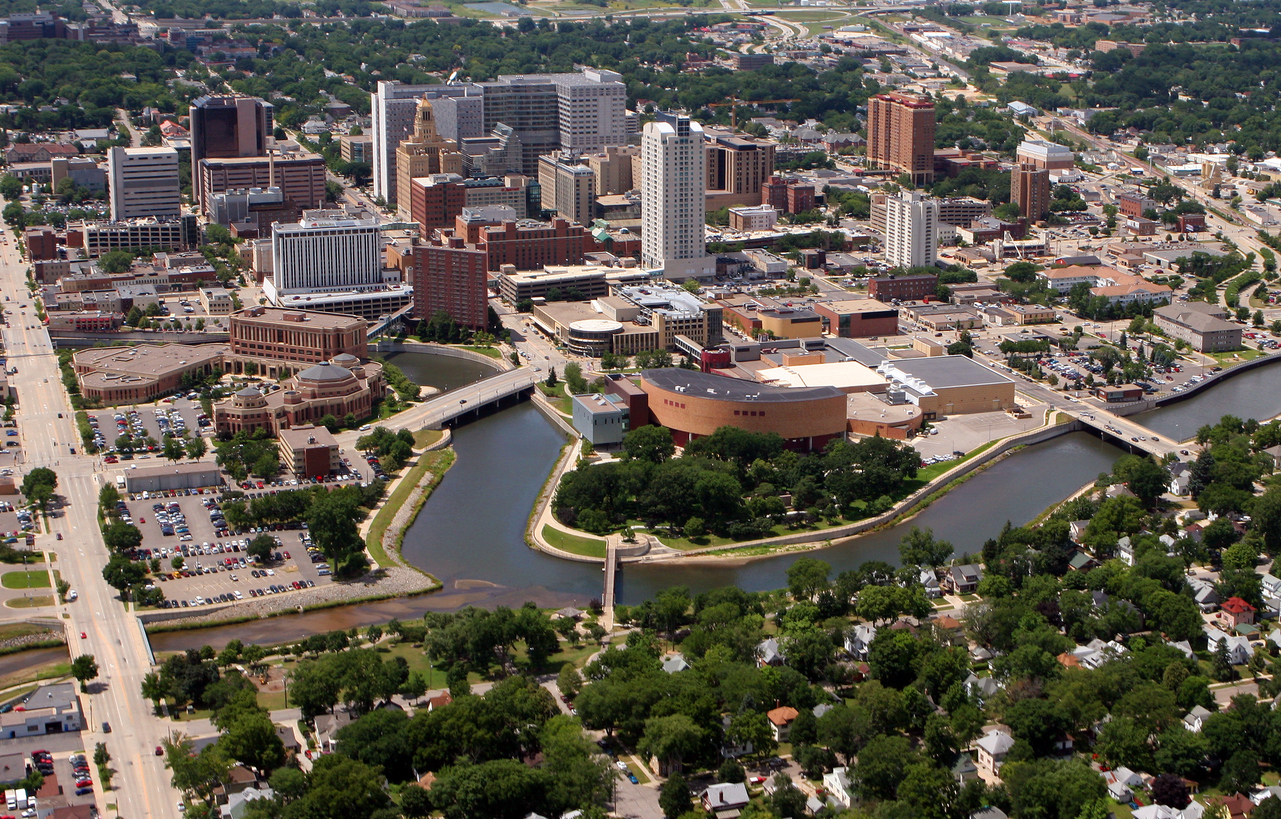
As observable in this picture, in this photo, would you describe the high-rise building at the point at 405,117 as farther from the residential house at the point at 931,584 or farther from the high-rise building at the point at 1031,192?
the residential house at the point at 931,584

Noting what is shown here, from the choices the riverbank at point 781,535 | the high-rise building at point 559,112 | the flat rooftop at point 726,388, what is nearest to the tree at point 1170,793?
the riverbank at point 781,535

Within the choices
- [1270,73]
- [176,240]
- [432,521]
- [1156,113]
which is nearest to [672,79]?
[1156,113]

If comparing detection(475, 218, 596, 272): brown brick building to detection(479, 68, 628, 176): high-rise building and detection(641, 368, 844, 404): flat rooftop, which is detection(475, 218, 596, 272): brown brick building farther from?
detection(641, 368, 844, 404): flat rooftop

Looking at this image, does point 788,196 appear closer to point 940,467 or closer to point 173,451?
point 940,467

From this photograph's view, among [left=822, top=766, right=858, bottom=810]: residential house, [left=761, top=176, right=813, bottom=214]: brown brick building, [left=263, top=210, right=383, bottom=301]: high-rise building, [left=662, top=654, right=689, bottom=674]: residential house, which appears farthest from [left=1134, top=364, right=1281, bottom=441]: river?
[left=263, top=210, right=383, bottom=301]: high-rise building

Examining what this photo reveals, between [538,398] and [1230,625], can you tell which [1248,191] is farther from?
[1230,625]

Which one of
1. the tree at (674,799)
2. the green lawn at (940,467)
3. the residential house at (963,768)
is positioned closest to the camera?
the tree at (674,799)
